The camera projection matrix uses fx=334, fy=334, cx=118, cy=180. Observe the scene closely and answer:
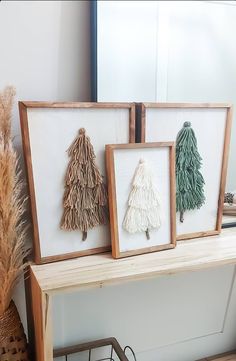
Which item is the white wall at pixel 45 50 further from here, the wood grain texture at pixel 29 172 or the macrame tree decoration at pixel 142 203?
the macrame tree decoration at pixel 142 203

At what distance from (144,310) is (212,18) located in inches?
44.1

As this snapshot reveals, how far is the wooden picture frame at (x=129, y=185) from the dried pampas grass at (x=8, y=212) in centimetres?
26

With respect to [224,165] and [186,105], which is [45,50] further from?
[224,165]

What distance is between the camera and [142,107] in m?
1.01

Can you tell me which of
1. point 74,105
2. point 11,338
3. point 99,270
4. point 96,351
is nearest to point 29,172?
point 74,105

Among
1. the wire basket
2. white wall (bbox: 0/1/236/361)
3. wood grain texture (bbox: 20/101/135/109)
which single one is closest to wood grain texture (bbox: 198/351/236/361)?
white wall (bbox: 0/1/236/361)

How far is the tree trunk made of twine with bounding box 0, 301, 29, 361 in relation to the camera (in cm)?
94

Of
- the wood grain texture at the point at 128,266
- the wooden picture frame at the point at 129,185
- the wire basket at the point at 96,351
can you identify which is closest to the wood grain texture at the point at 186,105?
the wooden picture frame at the point at 129,185

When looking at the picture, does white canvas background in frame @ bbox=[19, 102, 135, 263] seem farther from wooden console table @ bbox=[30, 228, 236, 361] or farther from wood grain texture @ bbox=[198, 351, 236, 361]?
wood grain texture @ bbox=[198, 351, 236, 361]

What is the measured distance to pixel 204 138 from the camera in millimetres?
1135

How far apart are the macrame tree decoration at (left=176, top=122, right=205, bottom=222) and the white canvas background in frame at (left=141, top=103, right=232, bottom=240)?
0.02m

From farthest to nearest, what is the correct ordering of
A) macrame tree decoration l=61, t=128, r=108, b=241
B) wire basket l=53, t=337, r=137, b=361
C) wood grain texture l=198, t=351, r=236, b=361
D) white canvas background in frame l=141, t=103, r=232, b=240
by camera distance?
wood grain texture l=198, t=351, r=236, b=361 < wire basket l=53, t=337, r=137, b=361 < white canvas background in frame l=141, t=103, r=232, b=240 < macrame tree decoration l=61, t=128, r=108, b=241

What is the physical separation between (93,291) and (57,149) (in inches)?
23.5

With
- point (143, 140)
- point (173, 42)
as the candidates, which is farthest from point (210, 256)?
point (173, 42)
